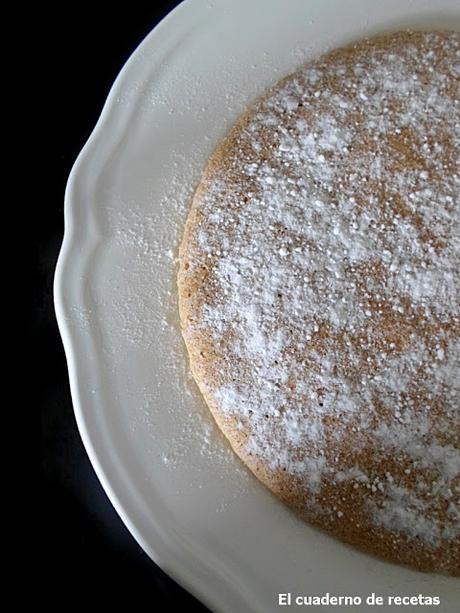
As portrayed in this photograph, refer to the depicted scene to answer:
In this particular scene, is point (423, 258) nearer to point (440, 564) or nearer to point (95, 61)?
point (440, 564)

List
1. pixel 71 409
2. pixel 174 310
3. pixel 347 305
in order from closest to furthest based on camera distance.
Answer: pixel 347 305, pixel 174 310, pixel 71 409

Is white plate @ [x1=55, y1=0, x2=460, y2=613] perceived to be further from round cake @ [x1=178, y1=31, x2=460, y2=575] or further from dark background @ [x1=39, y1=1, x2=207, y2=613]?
dark background @ [x1=39, y1=1, x2=207, y2=613]

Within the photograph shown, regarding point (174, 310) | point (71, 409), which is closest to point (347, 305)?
point (174, 310)

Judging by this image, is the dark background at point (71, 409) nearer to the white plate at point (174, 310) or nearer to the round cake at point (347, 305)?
the white plate at point (174, 310)

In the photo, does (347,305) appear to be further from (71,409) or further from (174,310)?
(71,409)

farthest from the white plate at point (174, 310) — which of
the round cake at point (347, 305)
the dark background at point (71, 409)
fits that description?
the dark background at point (71, 409)

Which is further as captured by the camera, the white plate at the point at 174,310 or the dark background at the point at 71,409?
the dark background at the point at 71,409
